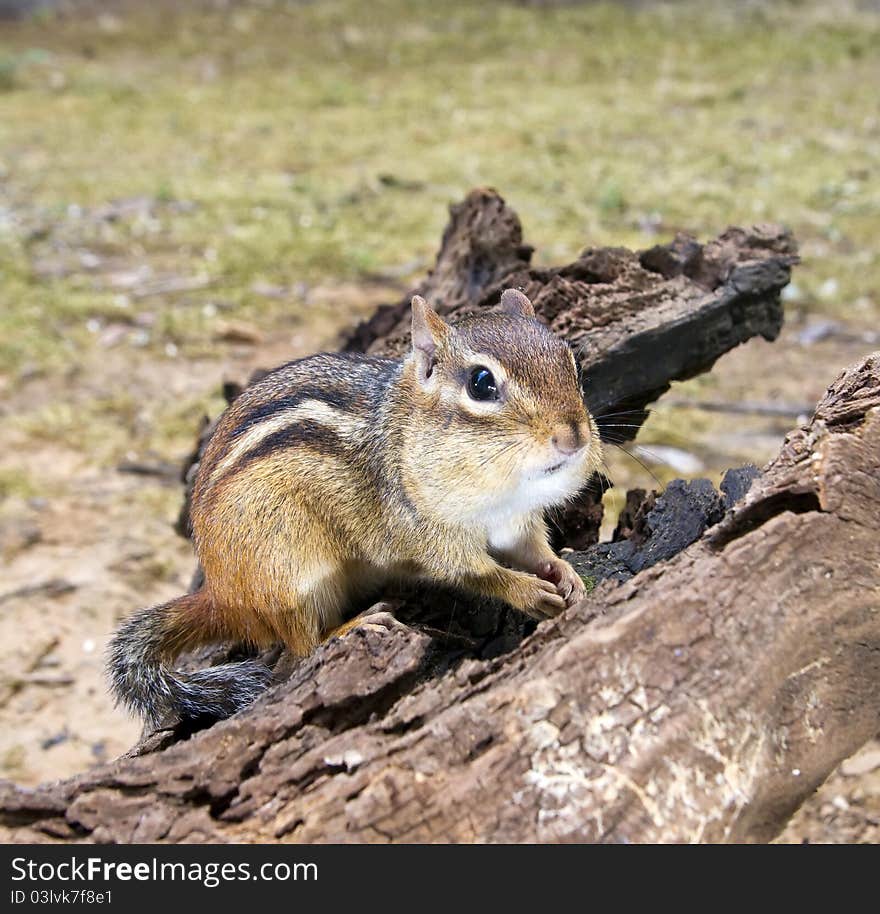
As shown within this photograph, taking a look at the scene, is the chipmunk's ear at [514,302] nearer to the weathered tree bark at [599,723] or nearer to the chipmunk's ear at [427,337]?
the chipmunk's ear at [427,337]

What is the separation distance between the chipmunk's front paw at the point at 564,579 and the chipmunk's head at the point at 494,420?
166mm

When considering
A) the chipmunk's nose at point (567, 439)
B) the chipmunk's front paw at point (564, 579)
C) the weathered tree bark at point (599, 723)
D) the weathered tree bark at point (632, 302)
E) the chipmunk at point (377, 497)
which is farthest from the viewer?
the weathered tree bark at point (632, 302)

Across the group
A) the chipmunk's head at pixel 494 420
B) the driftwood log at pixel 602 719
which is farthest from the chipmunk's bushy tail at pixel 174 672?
the chipmunk's head at pixel 494 420

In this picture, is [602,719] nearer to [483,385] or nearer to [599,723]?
[599,723]

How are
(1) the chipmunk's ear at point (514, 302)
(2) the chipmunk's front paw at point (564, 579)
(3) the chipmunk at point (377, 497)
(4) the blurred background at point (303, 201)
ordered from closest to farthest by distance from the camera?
(3) the chipmunk at point (377, 497) < (2) the chipmunk's front paw at point (564, 579) < (1) the chipmunk's ear at point (514, 302) < (4) the blurred background at point (303, 201)

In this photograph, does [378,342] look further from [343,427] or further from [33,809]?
[33,809]

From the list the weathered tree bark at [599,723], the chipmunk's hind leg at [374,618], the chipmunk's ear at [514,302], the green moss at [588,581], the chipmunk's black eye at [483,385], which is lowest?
the chipmunk's hind leg at [374,618]

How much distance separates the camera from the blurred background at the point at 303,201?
4734 millimetres

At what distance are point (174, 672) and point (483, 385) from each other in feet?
3.41

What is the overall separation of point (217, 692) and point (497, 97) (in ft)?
31.6

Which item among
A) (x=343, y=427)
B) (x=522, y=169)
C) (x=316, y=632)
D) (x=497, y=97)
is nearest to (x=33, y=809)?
(x=316, y=632)

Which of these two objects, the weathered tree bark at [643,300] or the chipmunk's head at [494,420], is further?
the weathered tree bark at [643,300]

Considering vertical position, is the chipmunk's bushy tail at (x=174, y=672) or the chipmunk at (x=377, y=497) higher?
the chipmunk at (x=377, y=497)

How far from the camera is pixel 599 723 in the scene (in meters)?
2.00
